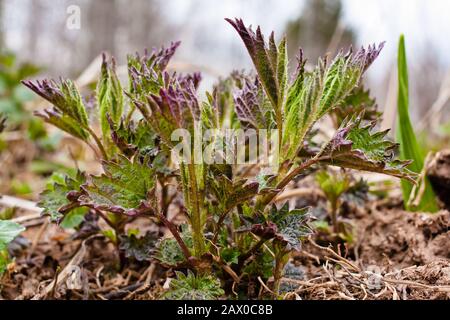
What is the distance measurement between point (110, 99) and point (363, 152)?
1.92 ft

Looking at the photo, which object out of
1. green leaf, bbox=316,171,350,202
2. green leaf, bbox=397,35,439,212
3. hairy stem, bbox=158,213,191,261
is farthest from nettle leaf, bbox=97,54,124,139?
green leaf, bbox=397,35,439,212

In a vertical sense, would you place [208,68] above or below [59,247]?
above

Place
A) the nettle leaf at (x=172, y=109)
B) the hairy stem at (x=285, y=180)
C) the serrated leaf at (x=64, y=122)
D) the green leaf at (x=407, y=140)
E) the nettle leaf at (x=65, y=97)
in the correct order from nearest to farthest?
1. the nettle leaf at (x=172, y=109)
2. the hairy stem at (x=285, y=180)
3. the nettle leaf at (x=65, y=97)
4. the serrated leaf at (x=64, y=122)
5. the green leaf at (x=407, y=140)

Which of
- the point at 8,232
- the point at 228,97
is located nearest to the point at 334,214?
the point at 228,97

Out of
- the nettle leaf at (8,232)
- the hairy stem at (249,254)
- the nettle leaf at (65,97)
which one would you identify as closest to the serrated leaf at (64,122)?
the nettle leaf at (65,97)

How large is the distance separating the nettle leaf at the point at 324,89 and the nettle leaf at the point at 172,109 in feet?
0.72

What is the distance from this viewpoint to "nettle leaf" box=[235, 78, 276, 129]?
3.11 ft

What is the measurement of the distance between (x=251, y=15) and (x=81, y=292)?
14.9 meters

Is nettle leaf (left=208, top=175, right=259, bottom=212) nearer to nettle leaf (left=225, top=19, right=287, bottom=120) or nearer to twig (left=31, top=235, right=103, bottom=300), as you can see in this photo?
nettle leaf (left=225, top=19, right=287, bottom=120)

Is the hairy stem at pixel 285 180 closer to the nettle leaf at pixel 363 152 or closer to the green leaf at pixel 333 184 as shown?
the nettle leaf at pixel 363 152

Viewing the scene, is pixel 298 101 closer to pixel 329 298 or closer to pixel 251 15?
pixel 329 298

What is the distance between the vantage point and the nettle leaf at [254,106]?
0.95 meters
